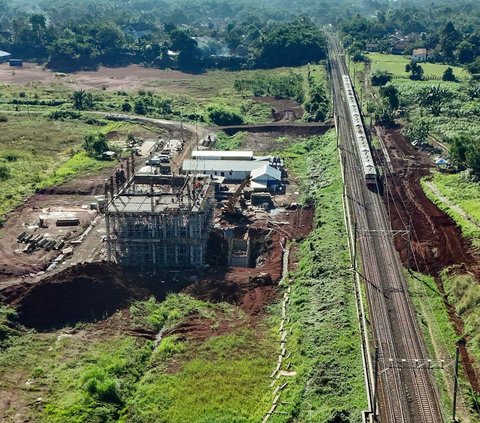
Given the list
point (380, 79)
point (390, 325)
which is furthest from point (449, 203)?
point (380, 79)

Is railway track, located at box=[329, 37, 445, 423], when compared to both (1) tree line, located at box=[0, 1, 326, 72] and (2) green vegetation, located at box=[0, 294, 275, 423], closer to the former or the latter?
(2) green vegetation, located at box=[0, 294, 275, 423]

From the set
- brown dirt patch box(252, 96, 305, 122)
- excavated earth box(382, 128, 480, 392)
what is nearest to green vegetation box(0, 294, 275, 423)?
excavated earth box(382, 128, 480, 392)

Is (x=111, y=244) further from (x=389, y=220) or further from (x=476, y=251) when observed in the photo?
(x=476, y=251)

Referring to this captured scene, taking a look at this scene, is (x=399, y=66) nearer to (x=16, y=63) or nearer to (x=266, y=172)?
(x=266, y=172)

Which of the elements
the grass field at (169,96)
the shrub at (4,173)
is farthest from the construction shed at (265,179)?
the grass field at (169,96)

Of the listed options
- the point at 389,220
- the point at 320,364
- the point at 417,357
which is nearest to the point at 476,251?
the point at 389,220

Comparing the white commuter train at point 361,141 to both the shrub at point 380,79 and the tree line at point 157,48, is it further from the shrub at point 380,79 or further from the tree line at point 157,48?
the tree line at point 157,48
